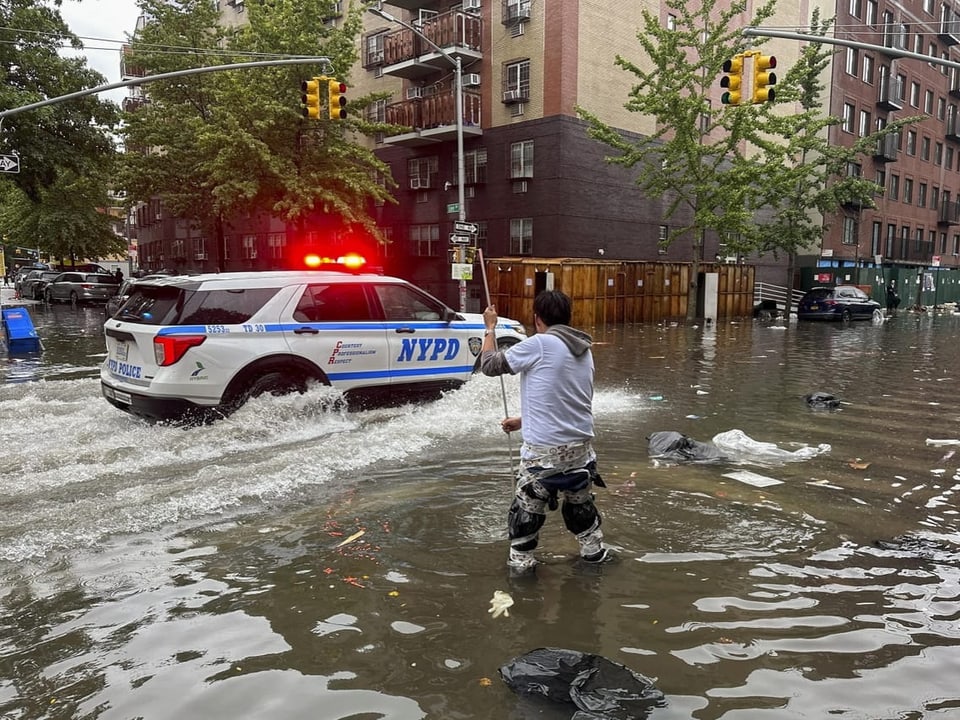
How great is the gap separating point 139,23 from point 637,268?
4397 cm

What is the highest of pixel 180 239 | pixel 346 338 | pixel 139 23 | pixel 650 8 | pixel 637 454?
pixel 139 23

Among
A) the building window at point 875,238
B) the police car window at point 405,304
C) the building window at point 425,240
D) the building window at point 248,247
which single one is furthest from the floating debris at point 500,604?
the building window at point 875,238

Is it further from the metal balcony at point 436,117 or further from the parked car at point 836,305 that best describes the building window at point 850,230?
the metal balcony at point 436,117

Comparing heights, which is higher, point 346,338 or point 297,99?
point 297,99

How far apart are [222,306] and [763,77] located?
1209 cm

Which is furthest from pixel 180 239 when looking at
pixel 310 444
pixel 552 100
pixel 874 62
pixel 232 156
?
pixel 310 444

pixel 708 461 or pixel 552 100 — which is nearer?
pixel 708 461

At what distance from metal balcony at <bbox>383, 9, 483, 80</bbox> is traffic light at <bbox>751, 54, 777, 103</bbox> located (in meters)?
17.5

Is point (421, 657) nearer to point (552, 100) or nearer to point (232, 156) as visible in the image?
point (232, 156)

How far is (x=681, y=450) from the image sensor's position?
748 centimetres

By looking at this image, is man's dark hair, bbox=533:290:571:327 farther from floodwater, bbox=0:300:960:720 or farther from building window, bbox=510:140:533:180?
building window, bbox=510:140:533:180

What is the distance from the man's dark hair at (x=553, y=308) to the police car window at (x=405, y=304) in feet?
16.3

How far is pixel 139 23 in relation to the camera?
53.8 m

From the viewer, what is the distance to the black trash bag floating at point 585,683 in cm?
305
